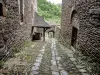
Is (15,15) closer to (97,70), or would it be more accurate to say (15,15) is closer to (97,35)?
(97,35)

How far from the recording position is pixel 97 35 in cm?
521

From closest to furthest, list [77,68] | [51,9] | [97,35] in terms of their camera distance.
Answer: [77,68], [97,35], [51,9]

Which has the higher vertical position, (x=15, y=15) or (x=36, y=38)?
(x=15, y=15)

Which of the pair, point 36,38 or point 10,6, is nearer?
point 10,6

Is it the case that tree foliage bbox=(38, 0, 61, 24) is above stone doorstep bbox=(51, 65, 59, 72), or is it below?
above

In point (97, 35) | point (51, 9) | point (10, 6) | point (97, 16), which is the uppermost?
Answer: point (51, 9)

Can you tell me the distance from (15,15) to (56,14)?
96.3 feet

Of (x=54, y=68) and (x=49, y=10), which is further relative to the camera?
(x=49, y=10)

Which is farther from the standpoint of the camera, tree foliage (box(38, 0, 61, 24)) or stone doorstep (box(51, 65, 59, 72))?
tree foliage (box(38, 0, 61, 24))

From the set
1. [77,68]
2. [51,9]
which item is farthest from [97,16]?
[51,9]

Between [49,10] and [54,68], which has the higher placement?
[49,10]

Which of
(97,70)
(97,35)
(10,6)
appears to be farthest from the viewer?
(10,6)

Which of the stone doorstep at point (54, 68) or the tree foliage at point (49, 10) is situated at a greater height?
the tree foliage at point (49, 10)

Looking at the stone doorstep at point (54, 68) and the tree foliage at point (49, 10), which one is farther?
the tree foliage at point (49, 10)
